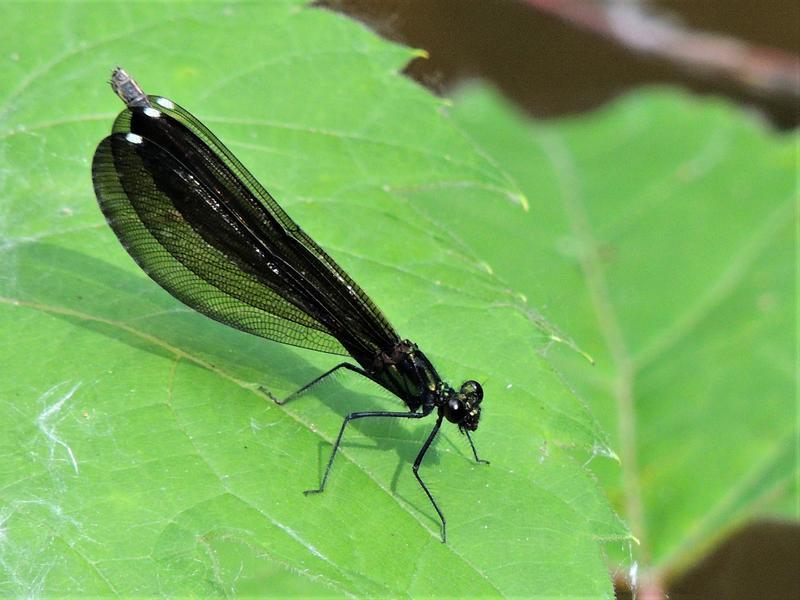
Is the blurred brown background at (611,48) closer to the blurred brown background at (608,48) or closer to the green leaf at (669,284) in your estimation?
the blurred brown background at (608,48)

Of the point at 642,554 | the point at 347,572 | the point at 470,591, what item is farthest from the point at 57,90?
the point at 642,554

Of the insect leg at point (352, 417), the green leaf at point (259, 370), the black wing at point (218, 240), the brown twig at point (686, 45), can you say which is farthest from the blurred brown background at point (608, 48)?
the insect leg at point (352, 417)

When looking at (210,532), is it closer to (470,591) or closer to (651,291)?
(470,591)

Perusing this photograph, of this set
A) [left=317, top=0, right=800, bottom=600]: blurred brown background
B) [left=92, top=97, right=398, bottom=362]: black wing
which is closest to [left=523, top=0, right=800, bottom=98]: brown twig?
[left=317, top=0, right=800, bottom=600]: blurred brown background

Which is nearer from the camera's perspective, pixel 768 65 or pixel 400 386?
pixel 400 386

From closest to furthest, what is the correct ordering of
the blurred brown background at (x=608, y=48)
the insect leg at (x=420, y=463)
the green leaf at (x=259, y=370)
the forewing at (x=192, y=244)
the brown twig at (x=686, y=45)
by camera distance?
the green leaf at (x=259, y=370)
the insect leg at (x=420, y=463)
the forewing at (x=192, y=244)
the brown twig at (x=686, y=45)
the blurred brown background at (x=608, y=48)

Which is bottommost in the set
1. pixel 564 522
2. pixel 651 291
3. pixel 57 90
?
pixel 651 291

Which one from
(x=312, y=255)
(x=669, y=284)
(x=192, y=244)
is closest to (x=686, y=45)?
(x=669, y=284)
